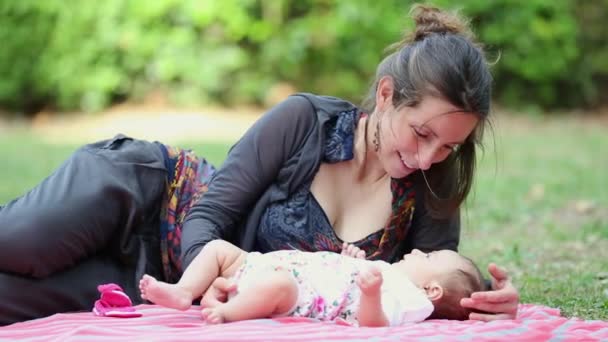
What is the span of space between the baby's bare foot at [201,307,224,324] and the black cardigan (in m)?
0.36

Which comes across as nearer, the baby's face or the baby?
the baby

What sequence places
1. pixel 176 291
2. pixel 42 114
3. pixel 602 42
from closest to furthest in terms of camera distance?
pixel 176 291
pixel 42 114
pixel 602 42

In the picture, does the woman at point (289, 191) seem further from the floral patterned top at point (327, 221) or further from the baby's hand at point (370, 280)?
the baby's hand at point (370, 280)

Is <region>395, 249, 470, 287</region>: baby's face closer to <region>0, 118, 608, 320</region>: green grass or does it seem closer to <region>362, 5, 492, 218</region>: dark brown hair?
<region>362, 5, 492, 218</region>: dark brown hair

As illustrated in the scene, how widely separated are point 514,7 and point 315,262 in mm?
10530

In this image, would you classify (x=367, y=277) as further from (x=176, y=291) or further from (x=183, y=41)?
(x=183, y=41)

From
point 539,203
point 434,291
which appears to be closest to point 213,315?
point 434,291

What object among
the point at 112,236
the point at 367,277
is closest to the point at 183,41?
the point at 112,236

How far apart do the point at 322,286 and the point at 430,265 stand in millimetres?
361

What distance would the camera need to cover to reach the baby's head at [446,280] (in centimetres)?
300

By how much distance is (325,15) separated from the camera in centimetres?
1216

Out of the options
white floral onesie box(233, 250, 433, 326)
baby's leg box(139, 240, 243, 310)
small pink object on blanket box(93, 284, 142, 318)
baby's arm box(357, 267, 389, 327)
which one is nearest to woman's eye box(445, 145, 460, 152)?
white floral onesie box(233, 250, 433, 326)

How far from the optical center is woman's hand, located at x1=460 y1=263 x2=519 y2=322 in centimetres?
297

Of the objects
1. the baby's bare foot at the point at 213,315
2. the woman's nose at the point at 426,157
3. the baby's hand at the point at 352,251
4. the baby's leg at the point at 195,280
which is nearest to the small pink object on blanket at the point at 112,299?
the baby's leg at the point at 195,280
